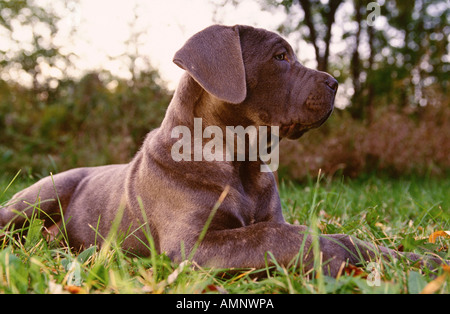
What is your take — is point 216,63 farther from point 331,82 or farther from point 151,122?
point 151,122

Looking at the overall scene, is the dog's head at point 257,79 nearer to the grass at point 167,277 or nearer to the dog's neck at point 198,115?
the dog's neck at point 198,115

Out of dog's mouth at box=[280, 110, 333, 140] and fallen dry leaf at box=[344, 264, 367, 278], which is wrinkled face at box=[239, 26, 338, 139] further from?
fallen dry leaf at box=[344, 264, 367, 278]

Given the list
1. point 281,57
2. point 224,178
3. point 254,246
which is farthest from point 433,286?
point 281,57

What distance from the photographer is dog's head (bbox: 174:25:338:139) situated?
9.27 feet

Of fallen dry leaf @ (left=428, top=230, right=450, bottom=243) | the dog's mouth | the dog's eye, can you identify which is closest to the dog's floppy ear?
the dog's eye

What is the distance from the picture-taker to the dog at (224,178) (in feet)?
8.04

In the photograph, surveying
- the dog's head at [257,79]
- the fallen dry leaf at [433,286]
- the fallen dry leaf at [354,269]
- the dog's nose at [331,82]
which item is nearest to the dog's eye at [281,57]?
the dog's head at [257,79]

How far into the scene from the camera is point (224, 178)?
290cm

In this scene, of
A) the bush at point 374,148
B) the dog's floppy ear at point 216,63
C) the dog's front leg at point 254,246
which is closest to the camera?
the dog's front leg at point 254,246

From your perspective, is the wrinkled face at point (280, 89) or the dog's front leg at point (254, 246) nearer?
the dog's front leg at point (254, 246)

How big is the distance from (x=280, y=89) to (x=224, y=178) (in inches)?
31.6

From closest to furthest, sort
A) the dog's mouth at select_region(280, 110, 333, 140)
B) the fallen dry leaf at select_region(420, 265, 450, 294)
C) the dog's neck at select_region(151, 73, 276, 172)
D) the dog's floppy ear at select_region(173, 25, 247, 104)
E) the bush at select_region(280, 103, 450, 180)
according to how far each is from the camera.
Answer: the fallen dry leaf at select_region(420, 265, 450, 294) < the dog's floppy ear at select_region(173, 25, 247, 104) < the dog's neck at select_region(151, 73, 276, 172) < the dog's mouth at select_region(280, 110, 333, 140) < the bush at select_region(280, 103, 450, 180)

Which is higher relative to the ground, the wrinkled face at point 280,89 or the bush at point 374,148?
the wrinkled face at point 280,89

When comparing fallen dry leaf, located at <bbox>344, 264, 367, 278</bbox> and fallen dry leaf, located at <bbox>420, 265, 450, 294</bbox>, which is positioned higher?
fallen dry leaf, located at <bbox>420, 265, 450, 294</bbox>
